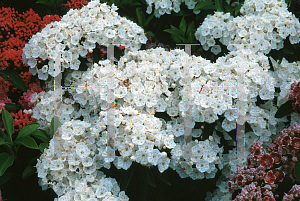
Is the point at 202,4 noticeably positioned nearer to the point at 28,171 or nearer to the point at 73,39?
the point at 73,39

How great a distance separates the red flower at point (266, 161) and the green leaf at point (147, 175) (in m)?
0.88

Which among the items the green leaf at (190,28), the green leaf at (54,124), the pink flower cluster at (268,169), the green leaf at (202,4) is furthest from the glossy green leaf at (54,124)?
the green leaf at (202,4)

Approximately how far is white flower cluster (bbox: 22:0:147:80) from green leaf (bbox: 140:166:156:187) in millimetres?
1336

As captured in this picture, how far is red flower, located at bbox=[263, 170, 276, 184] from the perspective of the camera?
2.23 m

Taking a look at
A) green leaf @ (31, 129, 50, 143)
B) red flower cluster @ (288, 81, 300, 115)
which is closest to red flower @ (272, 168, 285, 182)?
red flower cluster @ (288, 81, 300, 115)

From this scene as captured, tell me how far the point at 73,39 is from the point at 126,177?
1539 millimetres

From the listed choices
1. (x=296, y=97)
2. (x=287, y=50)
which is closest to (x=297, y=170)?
(x=296, y=97)

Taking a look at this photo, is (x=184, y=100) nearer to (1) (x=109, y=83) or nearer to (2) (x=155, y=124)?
(2) (x=155, y=124)

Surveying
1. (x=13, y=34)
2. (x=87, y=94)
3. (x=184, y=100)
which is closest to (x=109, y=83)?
(x=87, y=94)

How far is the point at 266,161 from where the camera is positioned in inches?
91.9

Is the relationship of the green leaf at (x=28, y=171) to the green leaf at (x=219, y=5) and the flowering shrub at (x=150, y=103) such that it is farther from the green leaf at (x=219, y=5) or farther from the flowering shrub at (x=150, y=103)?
the green leaf at (x=219, y=5)

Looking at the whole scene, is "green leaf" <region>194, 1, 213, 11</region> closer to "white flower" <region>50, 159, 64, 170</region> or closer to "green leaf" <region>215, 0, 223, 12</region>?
"green leaf" <region>215, 0, 223, 12</region>

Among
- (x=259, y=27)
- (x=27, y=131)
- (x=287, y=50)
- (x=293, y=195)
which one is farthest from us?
(x=287, y=50)

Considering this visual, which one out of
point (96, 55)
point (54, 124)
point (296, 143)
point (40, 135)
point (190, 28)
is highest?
point (190, 28)
